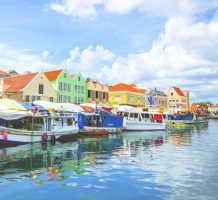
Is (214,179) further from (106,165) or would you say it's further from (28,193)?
(28,193)

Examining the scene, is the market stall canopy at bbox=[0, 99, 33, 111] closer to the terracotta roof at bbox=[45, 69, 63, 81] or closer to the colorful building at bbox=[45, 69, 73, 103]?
the colorful building at bbox=[45, 69, 73, 103]

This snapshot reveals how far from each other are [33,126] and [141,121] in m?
24.7

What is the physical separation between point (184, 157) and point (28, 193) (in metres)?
14.3

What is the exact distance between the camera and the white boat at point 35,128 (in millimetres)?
28194

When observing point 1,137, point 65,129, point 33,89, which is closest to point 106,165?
point 1,137

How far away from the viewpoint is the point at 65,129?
115ft

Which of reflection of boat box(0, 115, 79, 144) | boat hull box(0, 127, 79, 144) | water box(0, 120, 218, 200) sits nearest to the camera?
water box(0, 120, 218, 200)

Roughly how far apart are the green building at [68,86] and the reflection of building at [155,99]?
2660 cm

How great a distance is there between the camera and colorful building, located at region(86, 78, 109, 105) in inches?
2682

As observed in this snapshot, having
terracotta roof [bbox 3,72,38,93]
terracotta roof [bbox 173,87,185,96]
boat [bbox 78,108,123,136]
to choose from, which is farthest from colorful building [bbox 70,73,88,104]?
terracotta roof [bbox 173,87,185,96]

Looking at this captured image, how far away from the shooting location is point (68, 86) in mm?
61688

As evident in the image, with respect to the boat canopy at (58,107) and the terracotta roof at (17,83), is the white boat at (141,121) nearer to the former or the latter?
the boat canopy at (58,107)

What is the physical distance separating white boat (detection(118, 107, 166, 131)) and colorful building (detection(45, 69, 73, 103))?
49.9ft

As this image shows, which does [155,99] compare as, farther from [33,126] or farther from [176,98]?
[33,126]
